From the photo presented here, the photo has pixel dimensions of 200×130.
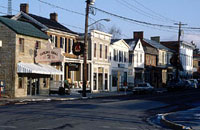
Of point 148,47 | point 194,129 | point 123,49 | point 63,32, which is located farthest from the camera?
point 148,47

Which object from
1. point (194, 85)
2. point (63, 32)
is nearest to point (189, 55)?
point (194, 85)

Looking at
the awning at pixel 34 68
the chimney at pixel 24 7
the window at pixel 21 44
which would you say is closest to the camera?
the awning at pixel 34 68

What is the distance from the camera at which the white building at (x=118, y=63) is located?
57.0 metres

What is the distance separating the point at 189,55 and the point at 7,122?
88.1 metres

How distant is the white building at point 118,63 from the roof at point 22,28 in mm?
17816

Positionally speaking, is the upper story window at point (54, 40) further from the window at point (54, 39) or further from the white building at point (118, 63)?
the white building at point (118, 63)

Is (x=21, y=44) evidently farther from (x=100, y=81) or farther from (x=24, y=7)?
(x=100, y=81)

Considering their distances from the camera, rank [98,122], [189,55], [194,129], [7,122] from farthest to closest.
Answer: [189,55] → [98,122] → [7,122] → [194,129]

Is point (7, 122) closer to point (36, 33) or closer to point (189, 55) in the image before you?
point (36, 33)

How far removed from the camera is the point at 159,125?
679 inches

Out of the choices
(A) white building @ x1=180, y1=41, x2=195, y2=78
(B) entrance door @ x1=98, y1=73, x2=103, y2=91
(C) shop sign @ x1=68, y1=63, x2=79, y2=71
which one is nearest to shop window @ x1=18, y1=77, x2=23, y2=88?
(C) shop sign @ x1=68, y1=63, x2=79, y2=71

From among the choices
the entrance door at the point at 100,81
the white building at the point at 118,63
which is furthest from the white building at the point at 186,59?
the entrance door at the point at 100,81

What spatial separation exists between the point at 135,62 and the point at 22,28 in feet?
99.0

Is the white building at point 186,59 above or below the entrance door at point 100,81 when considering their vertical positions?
above
